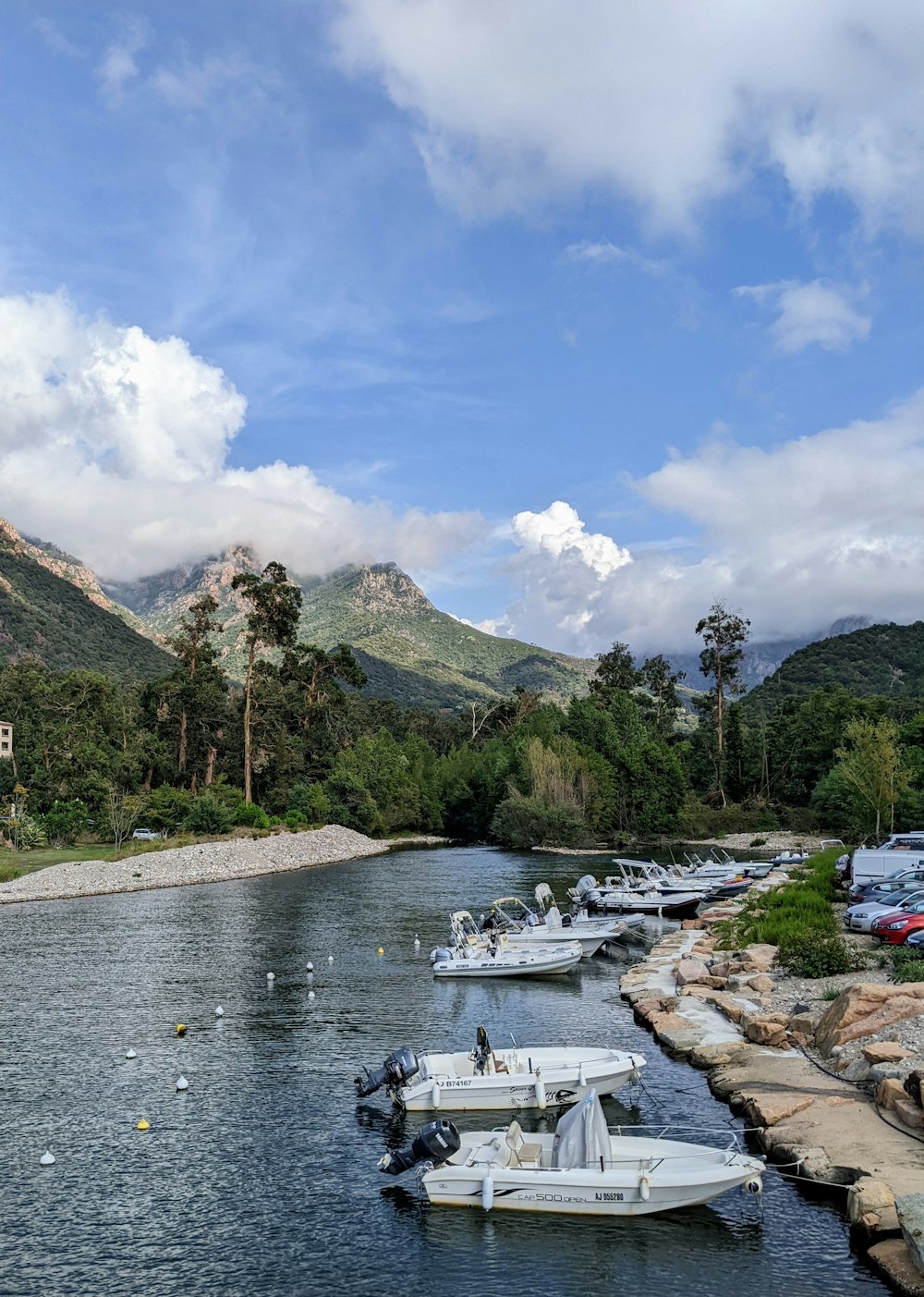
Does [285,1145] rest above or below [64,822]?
below

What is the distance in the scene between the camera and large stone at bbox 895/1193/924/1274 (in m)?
14.3

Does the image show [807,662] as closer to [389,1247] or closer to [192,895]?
[192,895]

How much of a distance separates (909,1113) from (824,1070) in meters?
4.45

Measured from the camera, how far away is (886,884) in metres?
45.5

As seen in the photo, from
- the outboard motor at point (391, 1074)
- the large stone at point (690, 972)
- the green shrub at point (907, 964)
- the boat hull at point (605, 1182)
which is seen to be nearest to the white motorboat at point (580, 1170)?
the boat hull at point (605, 1182)

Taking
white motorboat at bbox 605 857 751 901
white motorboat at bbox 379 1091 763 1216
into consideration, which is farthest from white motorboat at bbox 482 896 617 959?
white motorboat at bbox 379 1091 763 1216

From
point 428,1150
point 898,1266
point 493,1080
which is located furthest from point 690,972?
point 898,1266

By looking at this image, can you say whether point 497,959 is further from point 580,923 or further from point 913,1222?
point 913,1222

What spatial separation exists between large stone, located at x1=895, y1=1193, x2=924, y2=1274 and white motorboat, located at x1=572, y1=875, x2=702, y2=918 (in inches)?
1584

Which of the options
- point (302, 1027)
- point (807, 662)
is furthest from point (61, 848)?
point (807, 662)

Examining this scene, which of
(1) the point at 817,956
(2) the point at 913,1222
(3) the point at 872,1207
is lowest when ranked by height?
(3) the point at 872,1207

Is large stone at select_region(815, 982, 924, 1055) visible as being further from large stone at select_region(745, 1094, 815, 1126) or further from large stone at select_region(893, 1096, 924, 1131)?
large stone at select_region(893, 1096, 924, 1131)

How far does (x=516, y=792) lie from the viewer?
105 meters

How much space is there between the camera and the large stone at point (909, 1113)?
62.1 feet
